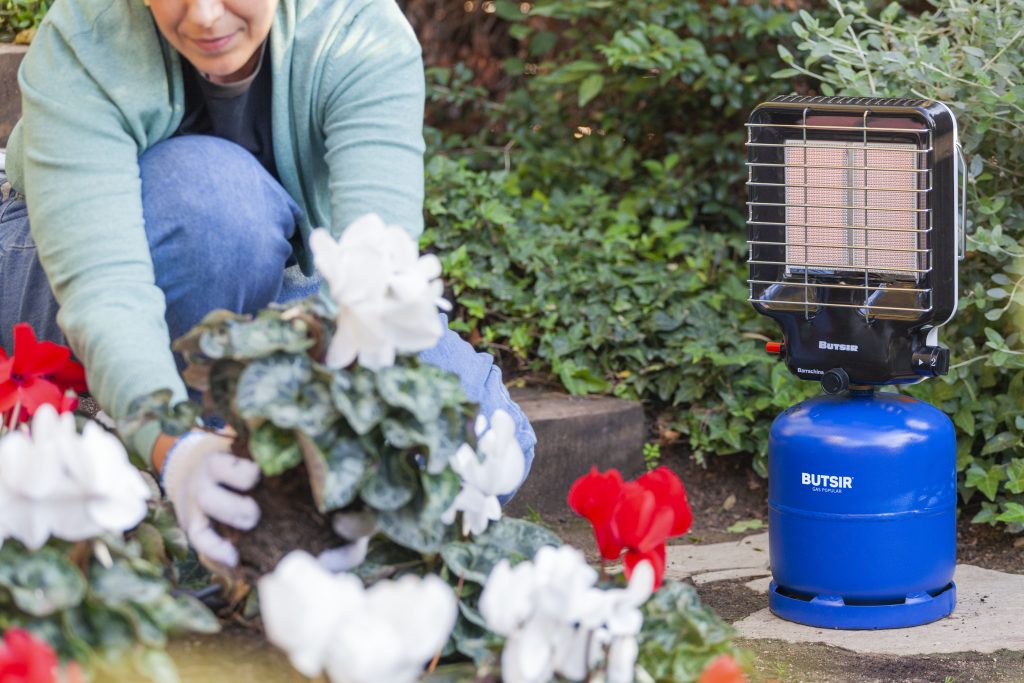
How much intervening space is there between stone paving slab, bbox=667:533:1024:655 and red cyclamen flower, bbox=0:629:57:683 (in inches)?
58.1

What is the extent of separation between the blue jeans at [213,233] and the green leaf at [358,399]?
0.62 metres

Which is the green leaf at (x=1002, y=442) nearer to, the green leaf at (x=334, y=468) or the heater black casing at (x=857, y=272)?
the heater black casing at (x=857, y=272)

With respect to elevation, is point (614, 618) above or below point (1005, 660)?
above

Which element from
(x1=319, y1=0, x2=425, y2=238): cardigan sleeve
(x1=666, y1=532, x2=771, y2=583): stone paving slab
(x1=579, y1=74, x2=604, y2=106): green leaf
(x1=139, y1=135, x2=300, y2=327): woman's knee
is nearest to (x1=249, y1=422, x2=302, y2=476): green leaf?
(x1=319, y1=0, x2=425, y2=238): cardigan sleeve

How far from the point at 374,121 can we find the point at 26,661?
3.24 feet

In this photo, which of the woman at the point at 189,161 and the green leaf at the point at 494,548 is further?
the woman at the point at 189,161

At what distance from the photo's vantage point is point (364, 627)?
0.95 meters

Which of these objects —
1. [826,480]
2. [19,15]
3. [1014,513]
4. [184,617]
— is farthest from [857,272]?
[19,15]

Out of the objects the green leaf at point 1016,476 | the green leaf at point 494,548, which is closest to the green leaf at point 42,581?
the green leaf at point 494,548

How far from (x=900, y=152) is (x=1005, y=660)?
836 mm

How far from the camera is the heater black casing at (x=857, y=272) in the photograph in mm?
2174

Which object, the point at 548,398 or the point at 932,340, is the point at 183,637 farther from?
the point at 548,398

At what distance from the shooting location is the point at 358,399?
1.18 m

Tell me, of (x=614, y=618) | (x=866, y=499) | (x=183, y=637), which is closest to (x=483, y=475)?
(x=614, y=618)
